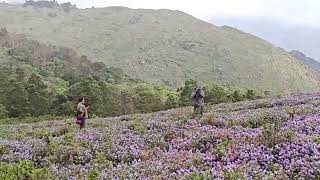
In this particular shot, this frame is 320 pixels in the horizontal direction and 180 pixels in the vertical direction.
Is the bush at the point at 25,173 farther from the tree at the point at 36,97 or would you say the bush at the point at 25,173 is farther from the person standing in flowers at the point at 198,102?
the tree at the point at 36,97

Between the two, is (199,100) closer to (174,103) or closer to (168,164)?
(168,164)

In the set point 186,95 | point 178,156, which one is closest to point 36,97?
point 186,95

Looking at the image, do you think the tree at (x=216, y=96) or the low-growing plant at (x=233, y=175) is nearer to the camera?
the low-growing plant at (x=233, y=175)

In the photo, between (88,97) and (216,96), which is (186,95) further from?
(88,97)

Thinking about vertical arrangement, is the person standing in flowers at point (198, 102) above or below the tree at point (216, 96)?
above

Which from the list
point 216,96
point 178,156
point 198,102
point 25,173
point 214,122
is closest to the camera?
point 25,173

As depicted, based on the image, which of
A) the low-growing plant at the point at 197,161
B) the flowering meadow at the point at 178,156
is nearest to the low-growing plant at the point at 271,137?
the flowering meadow at the point at 178,156

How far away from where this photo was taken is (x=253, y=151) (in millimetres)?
11242

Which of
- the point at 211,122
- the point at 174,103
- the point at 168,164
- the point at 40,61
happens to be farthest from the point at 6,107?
the point at 40,61

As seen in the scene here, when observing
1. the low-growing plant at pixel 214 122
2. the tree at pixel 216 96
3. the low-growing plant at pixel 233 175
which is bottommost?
the tree at pixel 216 96

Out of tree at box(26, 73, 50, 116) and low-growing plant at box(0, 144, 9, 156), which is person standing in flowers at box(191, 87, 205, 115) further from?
tree at box(26, 73, 50, 116)

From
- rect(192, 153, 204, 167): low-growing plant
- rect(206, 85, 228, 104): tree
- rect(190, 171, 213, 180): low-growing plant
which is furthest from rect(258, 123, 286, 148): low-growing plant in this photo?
rect(206, 85, 228, 104): tree

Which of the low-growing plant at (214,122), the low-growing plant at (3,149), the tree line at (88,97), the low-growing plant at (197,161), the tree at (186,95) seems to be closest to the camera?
the low-growing plant at (197,161)

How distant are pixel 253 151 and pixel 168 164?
5.86 feet
